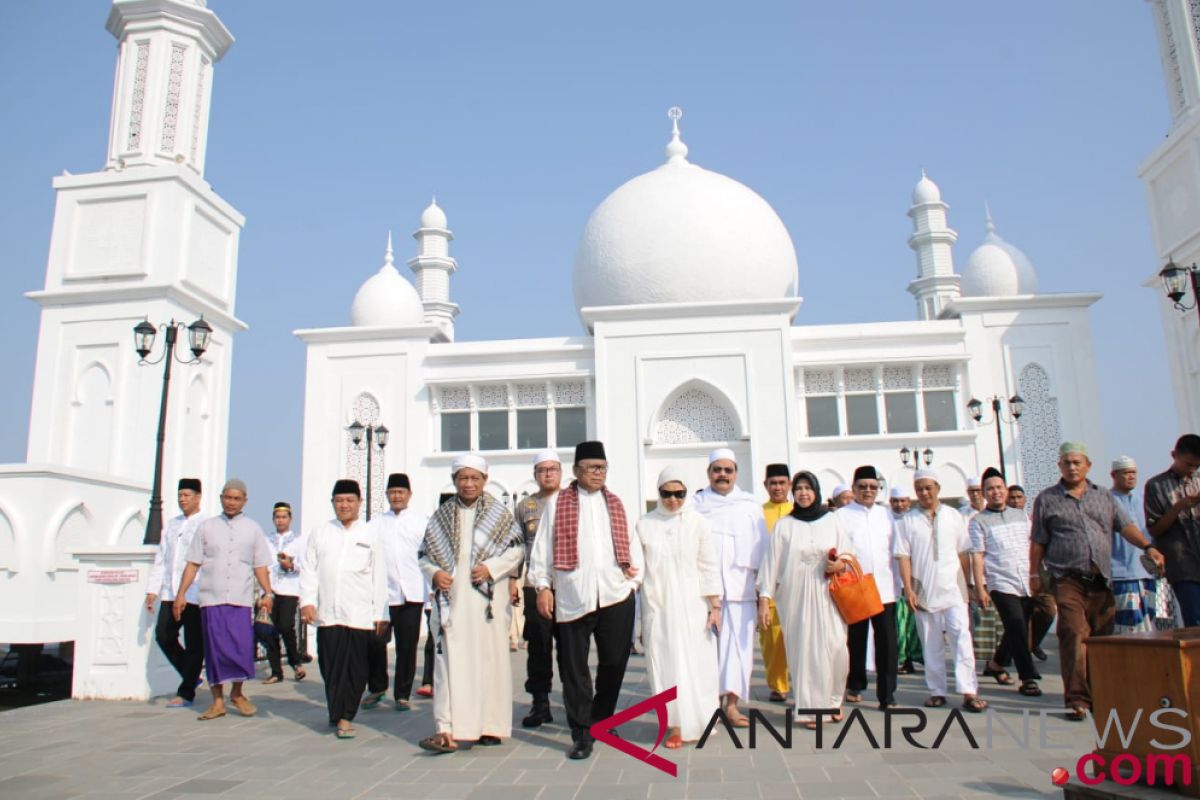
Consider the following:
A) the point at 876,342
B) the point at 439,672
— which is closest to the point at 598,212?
the point at 876,342

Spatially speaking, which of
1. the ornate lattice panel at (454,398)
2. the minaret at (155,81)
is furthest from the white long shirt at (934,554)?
the minaret at (155,81)

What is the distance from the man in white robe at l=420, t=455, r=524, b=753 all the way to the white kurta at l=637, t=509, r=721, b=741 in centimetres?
81

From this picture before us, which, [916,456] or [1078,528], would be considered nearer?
[1078,528]

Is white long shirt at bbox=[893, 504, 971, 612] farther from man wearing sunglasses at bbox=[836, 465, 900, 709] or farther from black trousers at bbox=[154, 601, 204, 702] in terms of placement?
black trousers at bbox=[154, 601, 204, 702]

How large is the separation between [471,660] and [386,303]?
63.0 feet

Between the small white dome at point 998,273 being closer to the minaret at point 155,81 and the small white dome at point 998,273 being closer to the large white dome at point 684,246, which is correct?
the large white dome at point 684,246

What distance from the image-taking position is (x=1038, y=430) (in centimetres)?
1891

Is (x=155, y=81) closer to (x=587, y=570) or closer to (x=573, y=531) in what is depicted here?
(x=573, y=531)

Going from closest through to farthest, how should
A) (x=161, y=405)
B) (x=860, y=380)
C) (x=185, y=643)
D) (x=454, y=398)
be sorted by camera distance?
(x=185, y=643) < (x=161, y=405) < (x=860, y=380) < (x=454, y=398)

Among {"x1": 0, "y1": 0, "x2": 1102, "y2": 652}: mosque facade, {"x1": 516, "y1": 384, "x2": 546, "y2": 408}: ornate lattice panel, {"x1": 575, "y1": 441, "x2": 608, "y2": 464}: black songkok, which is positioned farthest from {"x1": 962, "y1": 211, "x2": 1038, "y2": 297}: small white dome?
{"x1": 575, "y1": 441, "x2": 608, "y2": 464}: black songkok

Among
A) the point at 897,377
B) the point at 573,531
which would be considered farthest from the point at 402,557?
the point at 897,377

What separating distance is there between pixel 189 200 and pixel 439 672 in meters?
15.6

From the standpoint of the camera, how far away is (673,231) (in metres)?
21.0

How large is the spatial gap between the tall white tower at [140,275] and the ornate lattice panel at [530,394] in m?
6.38
